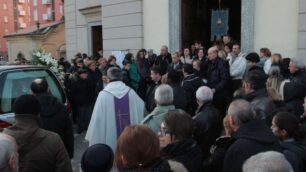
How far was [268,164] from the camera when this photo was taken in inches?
82.4

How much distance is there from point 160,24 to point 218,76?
573 cm

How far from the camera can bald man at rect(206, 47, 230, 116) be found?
307 inches

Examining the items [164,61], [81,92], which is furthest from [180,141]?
[164,61]

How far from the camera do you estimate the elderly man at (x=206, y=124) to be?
4.32 m

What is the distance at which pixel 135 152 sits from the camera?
232 centimetres

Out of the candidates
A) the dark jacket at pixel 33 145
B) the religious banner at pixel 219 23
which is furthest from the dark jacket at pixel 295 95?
the religious banner at pixel 219 23

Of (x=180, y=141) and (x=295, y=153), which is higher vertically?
(x=180, y=141)

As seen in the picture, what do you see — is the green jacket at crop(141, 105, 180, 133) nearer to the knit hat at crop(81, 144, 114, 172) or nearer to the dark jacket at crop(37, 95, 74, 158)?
the dark jacket at crop(37, 95, 74, 158)

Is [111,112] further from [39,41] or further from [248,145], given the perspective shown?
[39,41]

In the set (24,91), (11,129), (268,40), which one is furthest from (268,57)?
(11,129)

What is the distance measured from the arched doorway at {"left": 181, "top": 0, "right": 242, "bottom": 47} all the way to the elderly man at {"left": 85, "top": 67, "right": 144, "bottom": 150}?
25.2 feet

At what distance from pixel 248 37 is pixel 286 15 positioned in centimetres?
118

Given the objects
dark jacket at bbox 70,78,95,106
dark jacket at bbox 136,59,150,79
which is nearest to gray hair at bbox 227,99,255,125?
dark jacket at bbox 70,78,95,106

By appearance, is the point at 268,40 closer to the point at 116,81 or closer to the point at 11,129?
the point at 116,81
